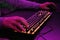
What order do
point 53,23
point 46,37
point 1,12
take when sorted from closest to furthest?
1. point 1,12
2. point 46,37
3. point 53,23

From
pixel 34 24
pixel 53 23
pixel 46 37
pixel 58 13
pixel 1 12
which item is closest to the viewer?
pixel 34 24

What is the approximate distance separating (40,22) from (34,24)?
2.3 inches

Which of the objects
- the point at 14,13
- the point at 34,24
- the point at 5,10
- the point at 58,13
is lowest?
the point at 58,13

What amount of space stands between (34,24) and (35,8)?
400 mm

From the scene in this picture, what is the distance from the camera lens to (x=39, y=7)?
4.04 feet

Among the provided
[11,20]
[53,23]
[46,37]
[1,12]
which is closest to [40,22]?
[11,20]

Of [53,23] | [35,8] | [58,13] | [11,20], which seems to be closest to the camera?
[11,20]

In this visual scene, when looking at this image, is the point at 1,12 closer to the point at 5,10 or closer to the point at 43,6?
the point at 5,10

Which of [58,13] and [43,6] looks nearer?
[43,6]

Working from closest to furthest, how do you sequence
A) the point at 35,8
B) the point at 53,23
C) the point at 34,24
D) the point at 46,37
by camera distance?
1. the point at 34,24
2. the point at 35,8
3. the point at 46,37
4. the point at 53,23

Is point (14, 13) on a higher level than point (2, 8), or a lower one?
lower

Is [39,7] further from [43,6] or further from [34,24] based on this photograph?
[34,24]

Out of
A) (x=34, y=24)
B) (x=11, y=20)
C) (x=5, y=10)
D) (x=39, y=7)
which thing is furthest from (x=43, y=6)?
(x=11, y=20)

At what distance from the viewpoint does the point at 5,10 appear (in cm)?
116
